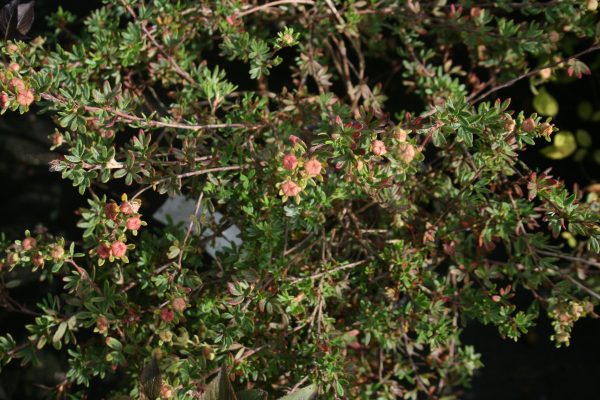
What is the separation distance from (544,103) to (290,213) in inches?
43.1

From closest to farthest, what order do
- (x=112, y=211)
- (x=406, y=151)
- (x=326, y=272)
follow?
(x=406, y=151) → (x=112, y=211) → (x=326, y=272)

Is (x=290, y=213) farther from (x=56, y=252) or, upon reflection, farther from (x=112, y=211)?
(x=56, y=252)

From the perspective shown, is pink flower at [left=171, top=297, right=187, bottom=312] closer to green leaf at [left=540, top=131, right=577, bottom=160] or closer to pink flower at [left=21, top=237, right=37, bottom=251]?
pink flower at [left=21, top=237, right=37, bottom=251]

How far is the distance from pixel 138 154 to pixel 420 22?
812 millimetres

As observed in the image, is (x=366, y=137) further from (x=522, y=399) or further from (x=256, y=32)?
(x=522, y=399)

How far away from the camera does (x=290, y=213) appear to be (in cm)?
123

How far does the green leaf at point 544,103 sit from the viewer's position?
6.27ft

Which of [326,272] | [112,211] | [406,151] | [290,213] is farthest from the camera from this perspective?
[326,272]

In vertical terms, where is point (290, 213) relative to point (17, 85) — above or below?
below

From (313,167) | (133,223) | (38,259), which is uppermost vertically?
(313,167)

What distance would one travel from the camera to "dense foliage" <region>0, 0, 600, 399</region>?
115cm

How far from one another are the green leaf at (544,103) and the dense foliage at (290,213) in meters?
0.29

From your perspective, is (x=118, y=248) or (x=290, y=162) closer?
(x=290, y=162)

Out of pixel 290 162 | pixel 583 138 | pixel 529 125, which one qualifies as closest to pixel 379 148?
pixel 290 162
